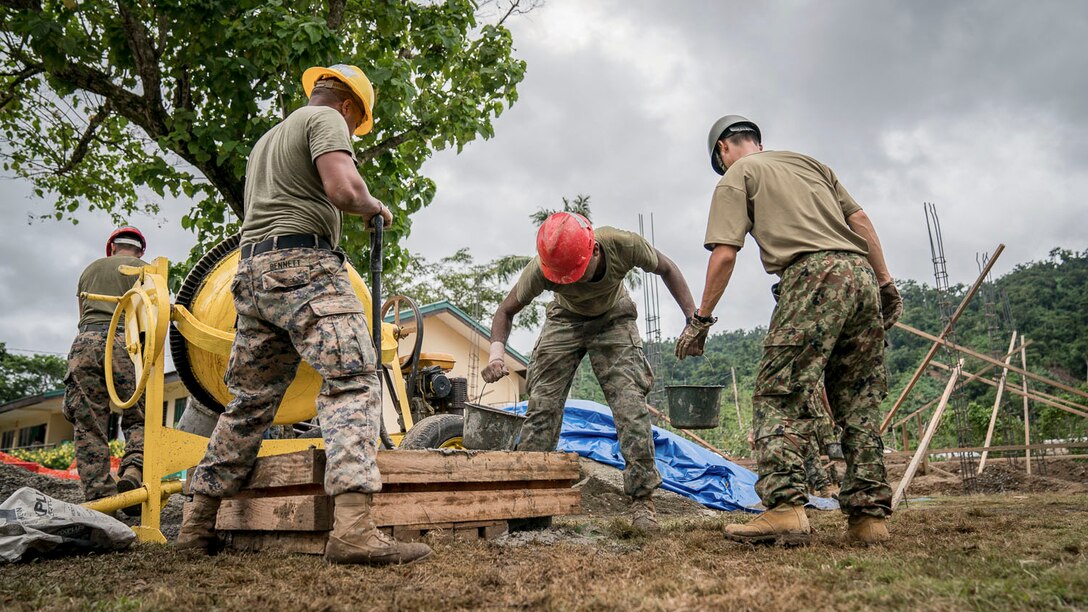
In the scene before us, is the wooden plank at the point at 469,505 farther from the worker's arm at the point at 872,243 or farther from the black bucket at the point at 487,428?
the worker's arm at the point at 872,243

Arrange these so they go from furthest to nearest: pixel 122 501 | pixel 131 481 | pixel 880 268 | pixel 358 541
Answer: pixel 131 481
pixel 122 501
pixel 880 268
pixel 358 541

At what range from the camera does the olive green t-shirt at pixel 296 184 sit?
2.84m

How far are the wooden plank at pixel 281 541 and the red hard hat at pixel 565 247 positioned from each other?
72.8 inches

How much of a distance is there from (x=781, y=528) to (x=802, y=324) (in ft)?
2.68

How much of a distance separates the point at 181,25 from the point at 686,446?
602cm

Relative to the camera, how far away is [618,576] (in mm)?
2201

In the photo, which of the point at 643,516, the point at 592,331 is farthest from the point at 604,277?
the point at 643,516

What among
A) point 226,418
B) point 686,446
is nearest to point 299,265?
point 226,418

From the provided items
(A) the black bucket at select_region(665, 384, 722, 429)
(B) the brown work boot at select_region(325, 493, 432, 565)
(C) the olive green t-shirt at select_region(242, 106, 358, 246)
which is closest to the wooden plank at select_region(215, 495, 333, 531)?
(B) the brown work boot at select_region(325, 493, 432, 565)

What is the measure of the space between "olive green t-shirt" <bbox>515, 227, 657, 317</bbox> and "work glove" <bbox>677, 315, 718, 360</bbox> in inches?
34.9

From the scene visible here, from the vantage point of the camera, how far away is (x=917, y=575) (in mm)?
2070

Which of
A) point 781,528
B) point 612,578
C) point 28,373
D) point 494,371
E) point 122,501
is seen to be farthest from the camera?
point 28,373

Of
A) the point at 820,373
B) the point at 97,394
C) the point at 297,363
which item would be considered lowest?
the point at 820,373

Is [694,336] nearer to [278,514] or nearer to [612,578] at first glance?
[612,578]
